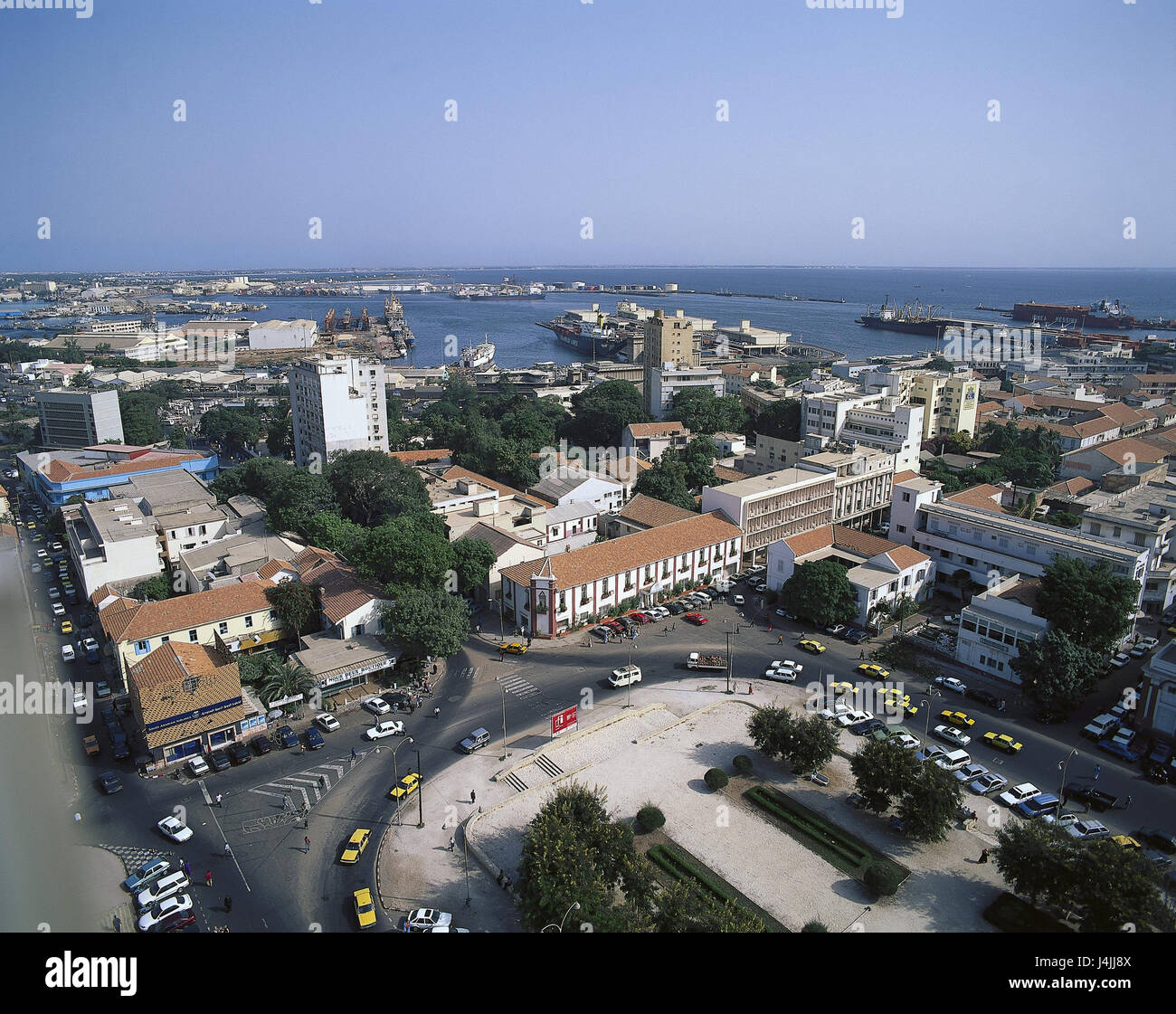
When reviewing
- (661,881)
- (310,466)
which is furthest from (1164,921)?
(310,466)

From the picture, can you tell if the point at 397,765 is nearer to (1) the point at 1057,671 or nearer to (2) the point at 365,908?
(2) the point at 365,908

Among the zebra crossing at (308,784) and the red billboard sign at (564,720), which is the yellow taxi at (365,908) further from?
the red billboard sign at (564,720)

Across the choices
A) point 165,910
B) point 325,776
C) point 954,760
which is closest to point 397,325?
point 325,776

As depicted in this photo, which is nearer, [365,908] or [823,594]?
[365,908]

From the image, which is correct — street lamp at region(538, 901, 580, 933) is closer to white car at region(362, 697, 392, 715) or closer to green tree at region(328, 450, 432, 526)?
white car at region(362, 697, 392, 715)

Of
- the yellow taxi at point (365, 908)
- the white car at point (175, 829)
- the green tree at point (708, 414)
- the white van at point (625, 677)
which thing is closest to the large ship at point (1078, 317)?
Answer: the green tree at point (708, 414)
